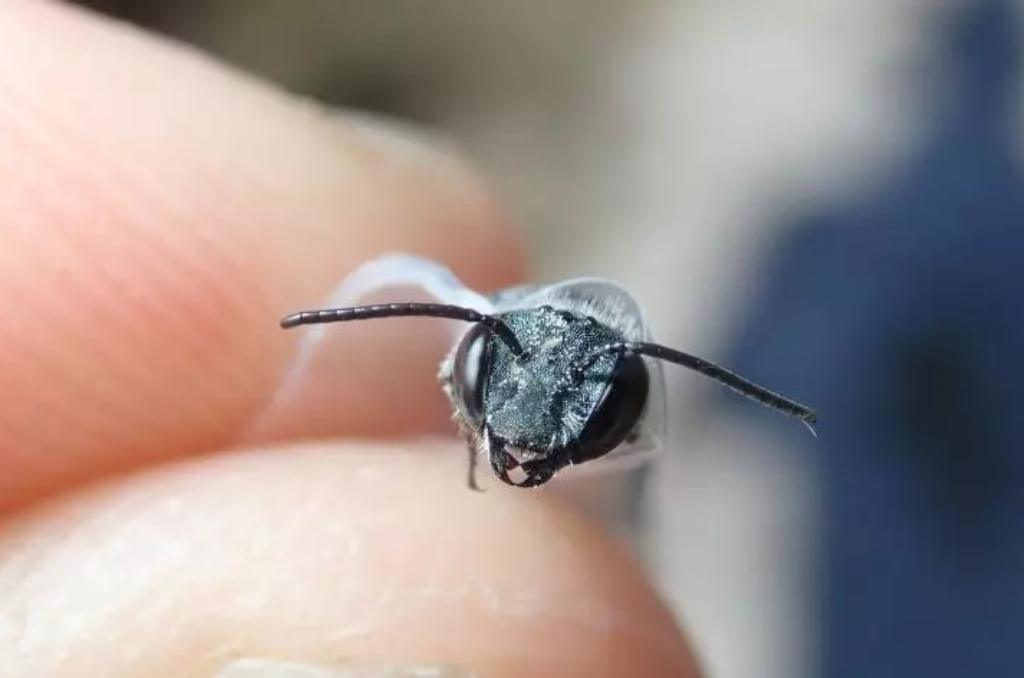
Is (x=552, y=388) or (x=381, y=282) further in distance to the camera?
(x=381, y=282)

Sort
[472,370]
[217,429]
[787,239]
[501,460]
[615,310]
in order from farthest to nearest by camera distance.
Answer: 1. [787,239]
2. [217,429]
3. [615,310]
4. [472,370]
5. [501,460]

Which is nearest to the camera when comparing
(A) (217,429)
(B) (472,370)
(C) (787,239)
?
(B) (472,370)

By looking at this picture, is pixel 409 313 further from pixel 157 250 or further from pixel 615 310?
pixel 157 250

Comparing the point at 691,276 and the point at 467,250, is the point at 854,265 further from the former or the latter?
the point at 467,250

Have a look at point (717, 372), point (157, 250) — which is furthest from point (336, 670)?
point (157, 250)

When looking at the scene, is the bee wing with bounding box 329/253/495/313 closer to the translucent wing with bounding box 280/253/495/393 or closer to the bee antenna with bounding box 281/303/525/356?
the translucent wing with bounding box 280/253/495/393

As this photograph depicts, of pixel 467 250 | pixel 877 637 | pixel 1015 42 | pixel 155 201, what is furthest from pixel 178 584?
pixel 1015 42
